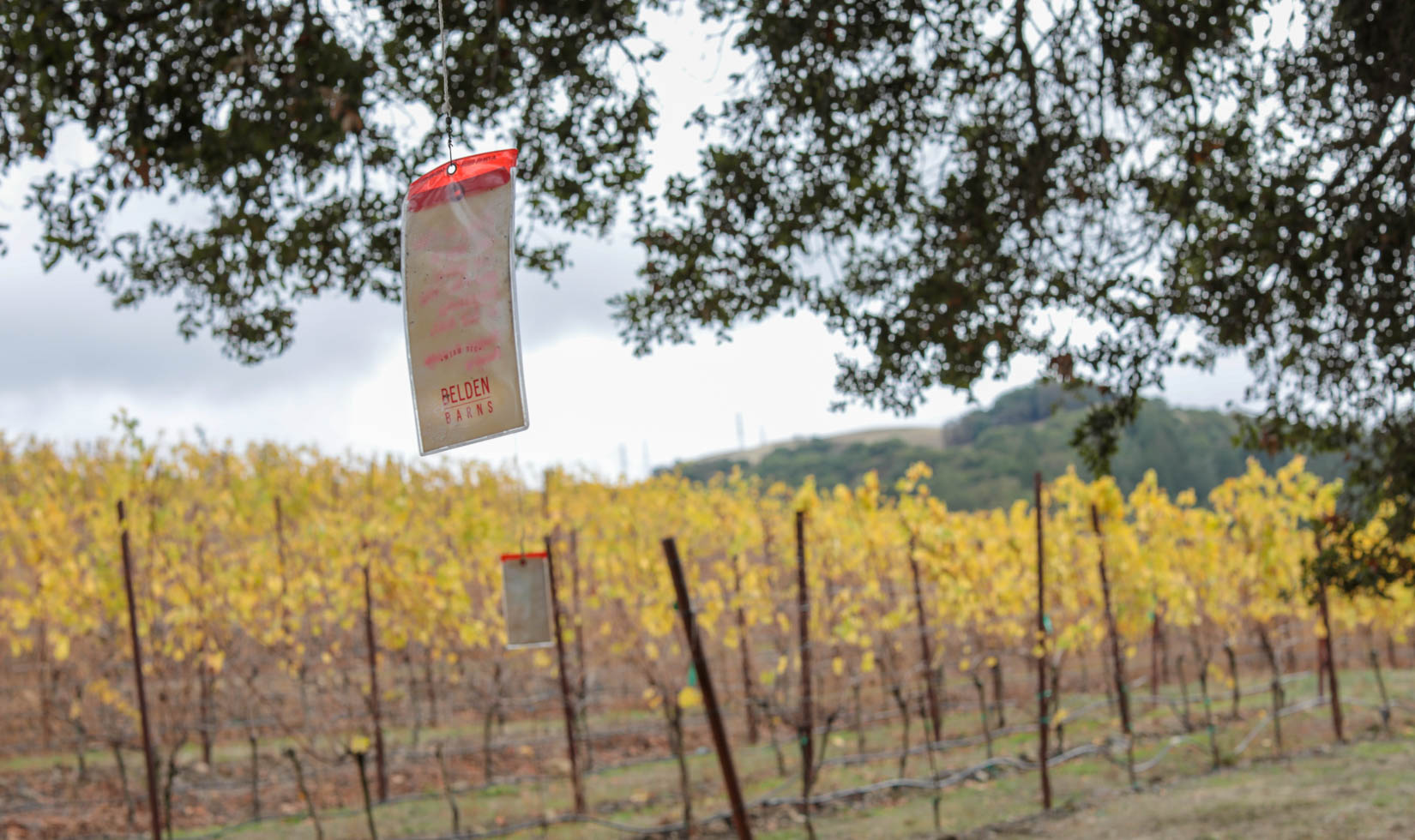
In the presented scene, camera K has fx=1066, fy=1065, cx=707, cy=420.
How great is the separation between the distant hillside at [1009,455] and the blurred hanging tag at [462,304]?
72.0 ft

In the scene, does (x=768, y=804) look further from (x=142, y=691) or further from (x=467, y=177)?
(x=467, y=177)

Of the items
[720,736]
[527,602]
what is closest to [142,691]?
[720,736]

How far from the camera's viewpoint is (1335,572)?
3.76 m

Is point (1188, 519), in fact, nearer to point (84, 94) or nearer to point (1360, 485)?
point (1360, 485)

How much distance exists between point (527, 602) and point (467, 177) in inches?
68.9

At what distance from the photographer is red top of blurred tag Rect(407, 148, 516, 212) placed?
1.50 m

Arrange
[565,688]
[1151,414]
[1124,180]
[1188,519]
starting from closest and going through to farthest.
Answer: [1124,180], [565,688], [1188,519], [1151,414]

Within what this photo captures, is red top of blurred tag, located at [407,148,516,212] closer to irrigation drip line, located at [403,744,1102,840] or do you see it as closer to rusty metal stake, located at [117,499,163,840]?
rusty metal stake, located at [117,499,163,840]

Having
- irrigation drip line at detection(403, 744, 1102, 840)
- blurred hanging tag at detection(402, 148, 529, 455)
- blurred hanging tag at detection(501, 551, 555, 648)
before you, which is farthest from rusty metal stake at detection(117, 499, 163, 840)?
blurred hanging tag at detection(402, 148, 529, 455)

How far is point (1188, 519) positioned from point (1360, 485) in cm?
532

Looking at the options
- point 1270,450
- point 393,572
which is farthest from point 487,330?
point 393,572

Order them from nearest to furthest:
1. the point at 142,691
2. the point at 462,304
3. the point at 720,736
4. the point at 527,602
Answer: the point at 462,304 < the point at 527,602 < the point at 720,736 < the point at 142,691

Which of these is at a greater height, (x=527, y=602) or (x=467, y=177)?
(x=467, y=177)

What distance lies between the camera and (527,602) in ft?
9.91
